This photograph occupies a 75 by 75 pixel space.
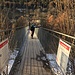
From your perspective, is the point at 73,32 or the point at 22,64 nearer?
the point at 73,32

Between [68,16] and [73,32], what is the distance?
50cm

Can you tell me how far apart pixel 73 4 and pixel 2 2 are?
3.22 meters

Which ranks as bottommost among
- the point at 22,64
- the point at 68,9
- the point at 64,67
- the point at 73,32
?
the point at 22,64

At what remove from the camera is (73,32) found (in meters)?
7.06

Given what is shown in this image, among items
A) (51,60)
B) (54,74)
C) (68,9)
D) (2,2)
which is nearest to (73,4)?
(68,9)

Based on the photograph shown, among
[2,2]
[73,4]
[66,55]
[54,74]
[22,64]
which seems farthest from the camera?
[22,64]

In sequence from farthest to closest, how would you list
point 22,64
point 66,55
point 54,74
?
1. point 22,64
2. point 54,74
3. point 66,55

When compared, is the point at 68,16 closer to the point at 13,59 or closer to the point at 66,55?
the point at 66,55

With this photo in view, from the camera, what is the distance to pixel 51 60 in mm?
10812

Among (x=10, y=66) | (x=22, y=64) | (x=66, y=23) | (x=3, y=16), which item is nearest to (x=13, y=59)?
(x=22, y=64)

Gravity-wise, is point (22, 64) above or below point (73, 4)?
below

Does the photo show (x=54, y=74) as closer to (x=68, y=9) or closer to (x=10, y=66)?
(x=10, y=66)

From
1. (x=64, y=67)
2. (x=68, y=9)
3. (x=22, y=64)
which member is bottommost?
(x=22, y=64)

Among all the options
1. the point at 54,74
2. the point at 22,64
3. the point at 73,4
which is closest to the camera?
the point at 73,4
